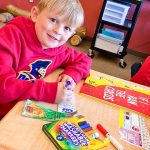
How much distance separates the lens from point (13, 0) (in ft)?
11.6

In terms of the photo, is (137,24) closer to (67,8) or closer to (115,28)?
(115,28)

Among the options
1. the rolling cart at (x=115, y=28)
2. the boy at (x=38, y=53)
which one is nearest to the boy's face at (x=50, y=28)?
the boy at (x=38, y=53)

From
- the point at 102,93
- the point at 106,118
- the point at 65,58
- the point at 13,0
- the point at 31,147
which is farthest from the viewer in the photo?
the point at 13,0

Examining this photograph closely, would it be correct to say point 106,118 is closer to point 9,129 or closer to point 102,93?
point 102,93

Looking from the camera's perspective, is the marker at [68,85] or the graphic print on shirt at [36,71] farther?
the graphic print on shirt at [36,71]

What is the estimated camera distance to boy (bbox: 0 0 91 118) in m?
0.76

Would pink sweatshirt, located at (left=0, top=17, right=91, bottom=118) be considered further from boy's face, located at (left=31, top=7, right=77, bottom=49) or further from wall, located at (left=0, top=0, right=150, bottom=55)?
wall, located at (left=0, top=0, right=150, bottom=55)

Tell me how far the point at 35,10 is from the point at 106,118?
468mm

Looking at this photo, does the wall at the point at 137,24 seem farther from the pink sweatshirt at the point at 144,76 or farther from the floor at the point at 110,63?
A: the pink sweatshirt at the point at 144,76

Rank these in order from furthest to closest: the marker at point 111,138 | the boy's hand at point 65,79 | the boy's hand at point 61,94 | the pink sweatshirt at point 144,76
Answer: the pink sweatshirt at point 144,76, the boy's hand at point 65,79, the boy's hand at point 61,94, the marker at point 111,138

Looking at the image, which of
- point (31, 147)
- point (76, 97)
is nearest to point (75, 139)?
point (31, 147)

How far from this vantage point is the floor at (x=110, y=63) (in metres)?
2.77

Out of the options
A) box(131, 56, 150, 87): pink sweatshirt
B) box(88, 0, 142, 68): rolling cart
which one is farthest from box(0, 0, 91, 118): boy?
box(88, 0, 142, 68): rolling cart

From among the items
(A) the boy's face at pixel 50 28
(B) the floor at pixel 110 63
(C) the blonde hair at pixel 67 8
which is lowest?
(B) the floor at pixel 110 63
